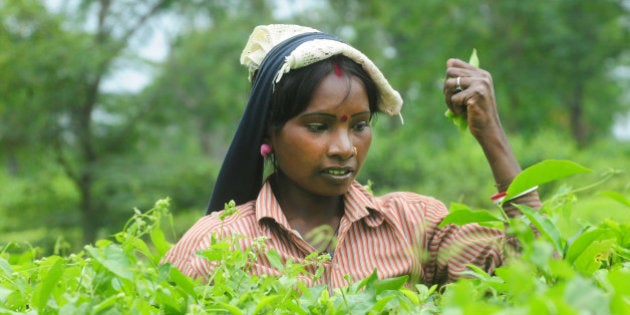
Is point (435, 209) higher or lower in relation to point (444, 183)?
higher

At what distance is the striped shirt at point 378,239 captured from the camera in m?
2.15

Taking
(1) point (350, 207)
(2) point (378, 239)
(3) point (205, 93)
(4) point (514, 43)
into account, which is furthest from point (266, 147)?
(4) point (514, 43)

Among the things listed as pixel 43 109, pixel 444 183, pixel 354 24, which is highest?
pixel 354 24

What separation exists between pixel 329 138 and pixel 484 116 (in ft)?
1.40

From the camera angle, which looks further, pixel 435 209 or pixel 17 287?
pixel 435 209

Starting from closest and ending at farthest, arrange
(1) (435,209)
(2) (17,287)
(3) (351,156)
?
(2) (17,287) < (3) (351,156) < (1) (435,209)

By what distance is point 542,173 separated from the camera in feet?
5.05

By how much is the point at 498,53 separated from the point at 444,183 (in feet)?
15.1

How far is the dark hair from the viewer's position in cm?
219

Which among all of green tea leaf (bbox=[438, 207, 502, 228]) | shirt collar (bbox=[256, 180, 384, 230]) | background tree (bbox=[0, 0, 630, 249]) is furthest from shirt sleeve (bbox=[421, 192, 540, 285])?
background tree (bbox=[0, 0, 630, 249])

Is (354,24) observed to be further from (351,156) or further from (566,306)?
(566,306)

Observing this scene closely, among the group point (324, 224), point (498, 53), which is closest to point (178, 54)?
point (498, 53)

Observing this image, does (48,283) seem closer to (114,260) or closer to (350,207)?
(114,260)

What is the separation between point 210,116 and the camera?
14422 mm
